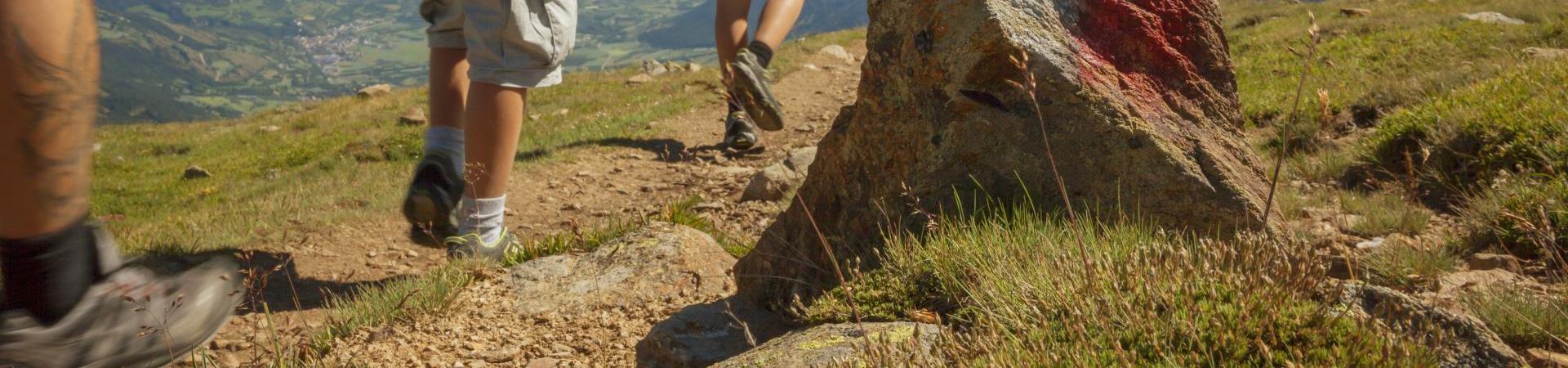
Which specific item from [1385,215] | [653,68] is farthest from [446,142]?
[653,68]

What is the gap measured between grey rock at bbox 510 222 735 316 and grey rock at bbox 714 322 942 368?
1.11 metres

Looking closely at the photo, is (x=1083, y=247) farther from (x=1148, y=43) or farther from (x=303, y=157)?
(x=303, y=157)

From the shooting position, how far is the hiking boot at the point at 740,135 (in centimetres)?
706

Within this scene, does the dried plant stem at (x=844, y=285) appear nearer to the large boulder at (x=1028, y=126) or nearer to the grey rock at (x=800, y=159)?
the large boulder at (x=1028, y=126)

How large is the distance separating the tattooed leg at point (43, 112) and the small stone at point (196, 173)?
1142 centimetres

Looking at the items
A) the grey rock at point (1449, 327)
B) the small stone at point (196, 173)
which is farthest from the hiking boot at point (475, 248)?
the small stone at point (196, 173)

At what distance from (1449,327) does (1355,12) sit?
15986 mm

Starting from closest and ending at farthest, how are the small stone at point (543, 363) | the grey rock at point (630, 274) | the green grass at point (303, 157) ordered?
1. the small stone at point (543, 363)
2. the grey rock at point (630, 274)
3. the green grass at point (303, 157)

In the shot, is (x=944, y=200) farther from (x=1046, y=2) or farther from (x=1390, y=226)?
(x=1390, y=226)

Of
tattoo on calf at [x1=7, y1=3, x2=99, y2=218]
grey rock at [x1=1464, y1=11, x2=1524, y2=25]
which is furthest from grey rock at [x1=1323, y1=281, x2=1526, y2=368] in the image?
grey rock at [x1=1464, y1=11, x2=1524, y2=25]

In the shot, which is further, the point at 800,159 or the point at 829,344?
the point at 800,159

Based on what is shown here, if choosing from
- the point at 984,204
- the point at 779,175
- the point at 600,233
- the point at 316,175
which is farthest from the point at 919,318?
the point at 316,175

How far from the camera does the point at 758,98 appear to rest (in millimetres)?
5910

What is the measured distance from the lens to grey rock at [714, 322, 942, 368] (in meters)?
2.13
